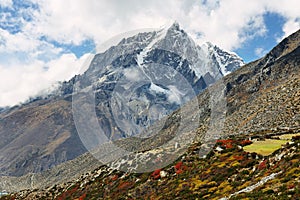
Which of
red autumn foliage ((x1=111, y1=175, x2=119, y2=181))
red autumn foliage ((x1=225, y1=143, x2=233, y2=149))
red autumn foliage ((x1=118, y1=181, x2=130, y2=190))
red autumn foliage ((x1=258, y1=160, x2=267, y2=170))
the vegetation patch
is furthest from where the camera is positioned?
red autumn foliage ((x1=111, y1=175, x2=119, y2=181))

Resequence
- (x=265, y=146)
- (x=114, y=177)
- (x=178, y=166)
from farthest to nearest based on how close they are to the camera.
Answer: (x=114, y=177)
(x=178, y=166)
(x=265, y=146)

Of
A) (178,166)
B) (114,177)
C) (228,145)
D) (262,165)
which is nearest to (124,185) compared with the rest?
(114,177)

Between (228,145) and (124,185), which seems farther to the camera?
(124,185)

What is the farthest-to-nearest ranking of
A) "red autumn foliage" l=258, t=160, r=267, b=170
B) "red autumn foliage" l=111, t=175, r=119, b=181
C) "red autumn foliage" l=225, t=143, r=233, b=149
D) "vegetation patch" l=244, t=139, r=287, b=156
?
"red autumn foliage" l=111, t=175, r=119, b=181
"red autumn foliage" l=225, t=143, r=233, b=149
"vegetation patch" l=244, t=139, r=287, b=156
"red autumn foliage" l=258, t=160, r=267, b=170

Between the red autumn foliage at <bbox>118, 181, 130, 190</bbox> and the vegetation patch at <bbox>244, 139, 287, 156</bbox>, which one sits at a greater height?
the vegetation patch at <bbox>244, 139, 287, 156</bbox>

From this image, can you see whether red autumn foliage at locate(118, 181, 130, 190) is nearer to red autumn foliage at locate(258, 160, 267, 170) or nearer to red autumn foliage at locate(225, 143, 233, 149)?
red autumn foliage at locate(225, 143, 233, 149)

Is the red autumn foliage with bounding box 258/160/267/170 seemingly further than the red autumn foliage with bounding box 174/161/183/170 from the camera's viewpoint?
No

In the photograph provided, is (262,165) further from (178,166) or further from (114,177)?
(114,177)

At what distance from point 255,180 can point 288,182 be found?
6.36 m

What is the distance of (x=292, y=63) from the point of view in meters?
190

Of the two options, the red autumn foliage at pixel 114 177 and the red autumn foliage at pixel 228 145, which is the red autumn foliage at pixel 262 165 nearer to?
the red autumn foliage at pixel 228 145

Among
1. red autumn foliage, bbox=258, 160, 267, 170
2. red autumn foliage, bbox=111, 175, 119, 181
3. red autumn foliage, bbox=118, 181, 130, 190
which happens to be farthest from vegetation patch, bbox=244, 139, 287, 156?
red autumn foliage, bbox=111, 175, 119, 181

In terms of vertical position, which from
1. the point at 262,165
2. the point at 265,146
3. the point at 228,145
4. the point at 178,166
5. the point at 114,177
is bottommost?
the point at 262,165

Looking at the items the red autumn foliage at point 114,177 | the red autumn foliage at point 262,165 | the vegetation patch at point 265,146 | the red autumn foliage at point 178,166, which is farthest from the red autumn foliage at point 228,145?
the red autumn foliage at point 114,177
